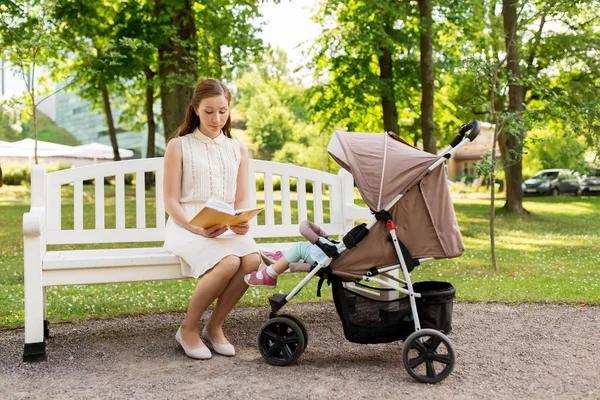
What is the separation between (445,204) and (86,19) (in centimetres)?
1177

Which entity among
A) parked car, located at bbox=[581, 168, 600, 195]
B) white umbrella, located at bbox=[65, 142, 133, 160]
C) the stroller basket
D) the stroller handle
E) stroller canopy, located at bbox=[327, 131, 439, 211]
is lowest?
the stroller basket

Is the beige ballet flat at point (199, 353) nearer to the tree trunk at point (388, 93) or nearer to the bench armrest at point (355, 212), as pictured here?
the bench armrest at point (355, 212)

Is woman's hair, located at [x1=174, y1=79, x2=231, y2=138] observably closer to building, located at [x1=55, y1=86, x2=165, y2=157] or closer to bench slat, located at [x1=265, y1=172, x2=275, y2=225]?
bench slat, located at [x1=265, y1=172, x2=275, y2=225]

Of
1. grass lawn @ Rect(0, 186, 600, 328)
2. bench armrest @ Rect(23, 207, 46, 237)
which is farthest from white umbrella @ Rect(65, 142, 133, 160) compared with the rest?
bench armrest @ Rect(23, 207, 46, 237)

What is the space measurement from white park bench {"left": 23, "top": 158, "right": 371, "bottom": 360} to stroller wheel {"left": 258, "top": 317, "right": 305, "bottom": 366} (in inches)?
28.1

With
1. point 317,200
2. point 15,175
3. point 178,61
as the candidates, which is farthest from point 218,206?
point 15,175

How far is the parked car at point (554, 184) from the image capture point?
29.2 metres

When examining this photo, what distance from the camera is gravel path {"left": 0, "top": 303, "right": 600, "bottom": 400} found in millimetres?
3570

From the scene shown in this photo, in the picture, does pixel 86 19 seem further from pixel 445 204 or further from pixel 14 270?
pixel 445 204

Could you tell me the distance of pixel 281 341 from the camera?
4.06 metres

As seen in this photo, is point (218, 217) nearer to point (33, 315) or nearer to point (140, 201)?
point (33, 315)

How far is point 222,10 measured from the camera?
543 inches

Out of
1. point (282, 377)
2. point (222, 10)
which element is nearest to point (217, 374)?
point (282, 377)

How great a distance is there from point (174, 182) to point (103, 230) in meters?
0.87
